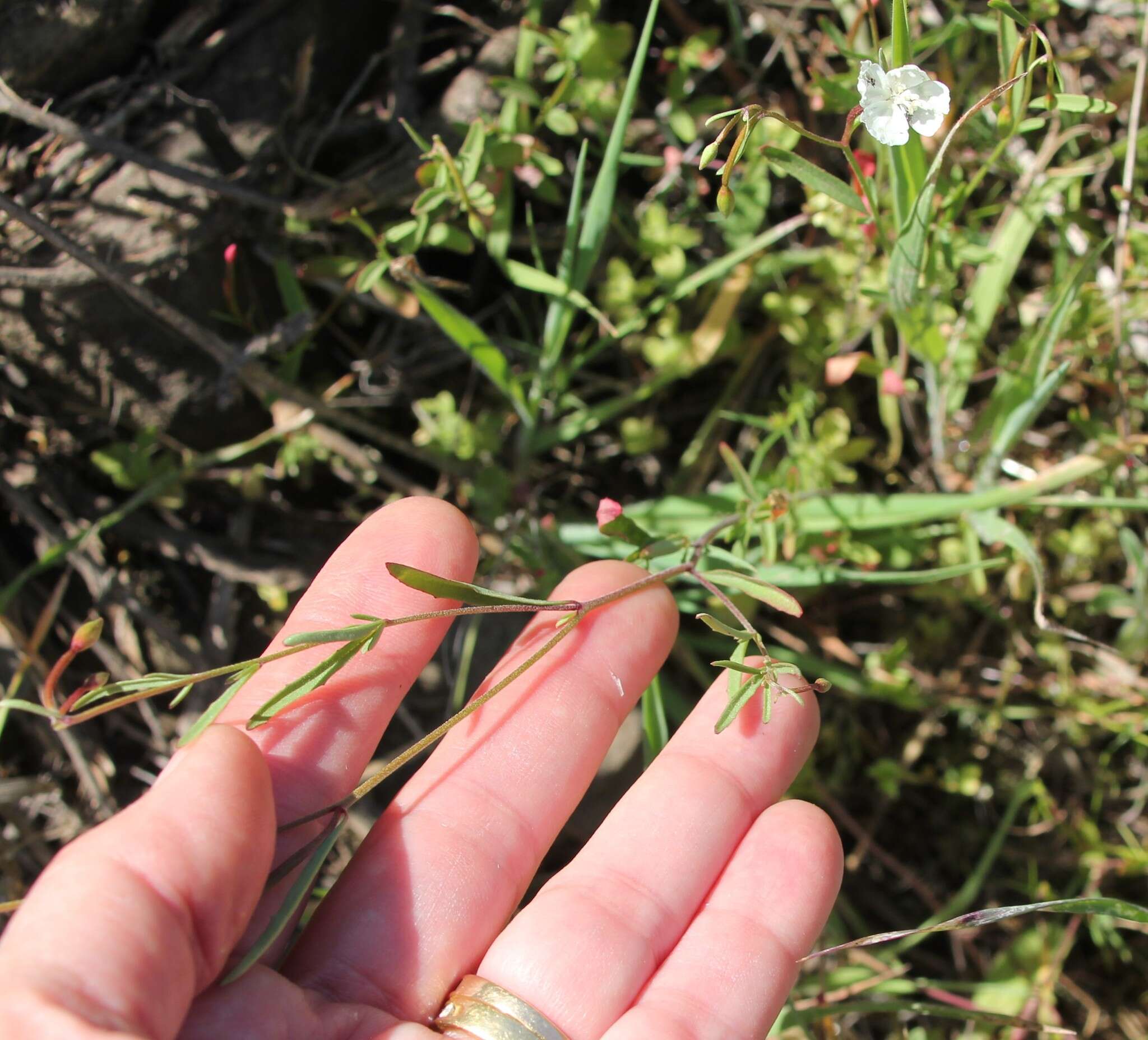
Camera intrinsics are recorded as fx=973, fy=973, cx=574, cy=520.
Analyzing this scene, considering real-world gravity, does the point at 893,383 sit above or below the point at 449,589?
below

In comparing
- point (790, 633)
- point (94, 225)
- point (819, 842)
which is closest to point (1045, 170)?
point (790, 633)

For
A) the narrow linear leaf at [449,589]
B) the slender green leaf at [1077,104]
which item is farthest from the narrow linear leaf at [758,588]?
the slender green leaf at [1077,104]

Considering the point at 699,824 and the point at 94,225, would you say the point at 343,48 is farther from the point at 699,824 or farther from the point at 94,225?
the point at 699,824

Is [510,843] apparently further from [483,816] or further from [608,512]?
[608,512]

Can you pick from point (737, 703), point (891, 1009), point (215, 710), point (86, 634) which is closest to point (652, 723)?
point (737, 703)

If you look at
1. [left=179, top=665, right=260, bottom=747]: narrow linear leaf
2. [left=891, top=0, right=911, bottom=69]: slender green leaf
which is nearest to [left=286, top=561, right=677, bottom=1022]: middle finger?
[left=179, top=665, right=260, bottom=747]: narrow linear leaf

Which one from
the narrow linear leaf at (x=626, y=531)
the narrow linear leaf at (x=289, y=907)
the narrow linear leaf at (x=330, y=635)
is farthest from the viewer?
the narrow linear leaf at (x=626, y=531)

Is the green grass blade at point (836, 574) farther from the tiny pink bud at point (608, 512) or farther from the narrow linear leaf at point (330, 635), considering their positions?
the narrow linear leaf at point (330, 635)
